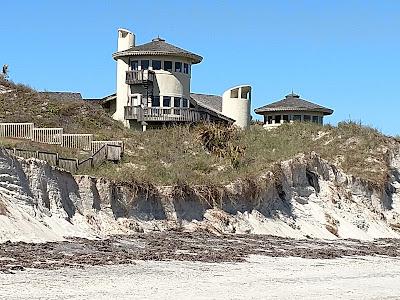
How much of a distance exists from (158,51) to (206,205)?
20.5 metres

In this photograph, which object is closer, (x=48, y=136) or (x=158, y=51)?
(x=48, y=136)

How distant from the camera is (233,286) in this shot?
938 inches

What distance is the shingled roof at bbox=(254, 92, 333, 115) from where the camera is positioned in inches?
2975

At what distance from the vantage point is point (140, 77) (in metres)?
60.0

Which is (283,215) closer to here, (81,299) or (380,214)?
(380,214)

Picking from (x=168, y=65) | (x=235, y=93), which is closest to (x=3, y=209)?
(x=168, y=65)

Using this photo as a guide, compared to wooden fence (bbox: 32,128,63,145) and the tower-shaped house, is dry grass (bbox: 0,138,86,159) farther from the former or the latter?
the tower-shaped house

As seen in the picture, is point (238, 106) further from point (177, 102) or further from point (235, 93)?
point (177, 102)

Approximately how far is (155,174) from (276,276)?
57.2ft

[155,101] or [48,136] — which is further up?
[155,101]

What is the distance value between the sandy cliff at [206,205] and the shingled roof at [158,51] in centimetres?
1490

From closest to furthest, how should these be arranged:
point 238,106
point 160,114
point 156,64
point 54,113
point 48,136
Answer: point 48,136 → point 54,113 → point 160,114 → point 156,64 → point 238,106

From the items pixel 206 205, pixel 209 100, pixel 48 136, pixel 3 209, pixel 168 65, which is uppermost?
pixel 168 65

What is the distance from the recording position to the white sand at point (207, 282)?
69.5 feet
